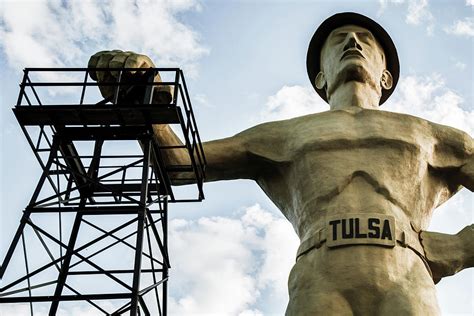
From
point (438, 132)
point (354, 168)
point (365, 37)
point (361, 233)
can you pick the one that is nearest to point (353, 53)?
point (365, 37)

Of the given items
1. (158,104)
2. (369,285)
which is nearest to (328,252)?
(369,285)

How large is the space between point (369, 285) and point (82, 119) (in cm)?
316

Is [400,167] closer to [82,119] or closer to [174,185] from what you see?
[174,185]

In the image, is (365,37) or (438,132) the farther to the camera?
(365,37)

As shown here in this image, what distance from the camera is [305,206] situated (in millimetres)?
7727

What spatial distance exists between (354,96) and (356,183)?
5.80 ft

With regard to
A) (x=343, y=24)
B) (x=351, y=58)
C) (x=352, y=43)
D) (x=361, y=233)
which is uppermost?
(x=343, y=24)

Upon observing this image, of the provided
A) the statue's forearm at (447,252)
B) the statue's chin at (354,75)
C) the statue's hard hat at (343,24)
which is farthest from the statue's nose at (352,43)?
the statue's forearm at (447,252)

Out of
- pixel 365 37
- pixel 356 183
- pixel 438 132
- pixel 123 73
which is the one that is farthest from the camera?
pixel 365 37

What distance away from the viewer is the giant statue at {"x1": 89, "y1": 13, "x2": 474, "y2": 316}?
22.7 feet

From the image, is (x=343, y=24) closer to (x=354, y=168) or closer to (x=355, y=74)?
(x=355, y=74)

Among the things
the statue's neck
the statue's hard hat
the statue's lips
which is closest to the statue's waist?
the statue's neck

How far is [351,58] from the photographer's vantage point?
929cm

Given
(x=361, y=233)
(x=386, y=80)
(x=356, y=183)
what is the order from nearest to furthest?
(x=361, y=233)
(x=356, y=183)
(x=386, y=80)
